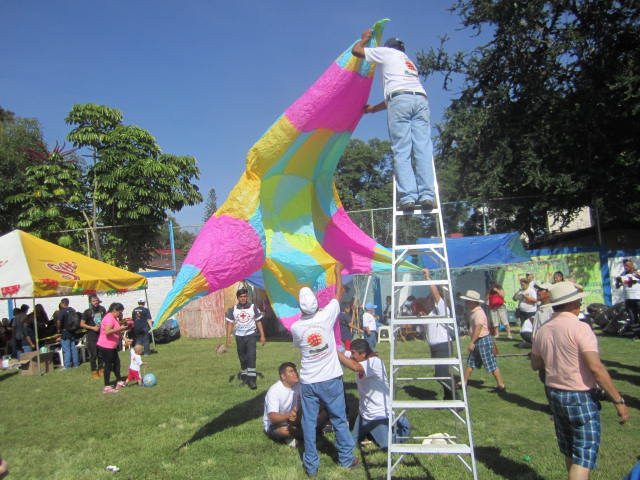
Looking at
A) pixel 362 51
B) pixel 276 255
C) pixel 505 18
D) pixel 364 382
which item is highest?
pixel 505 18

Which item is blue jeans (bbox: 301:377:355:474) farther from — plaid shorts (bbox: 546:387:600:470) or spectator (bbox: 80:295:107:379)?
spectator (bbox: 80:295:107:379)

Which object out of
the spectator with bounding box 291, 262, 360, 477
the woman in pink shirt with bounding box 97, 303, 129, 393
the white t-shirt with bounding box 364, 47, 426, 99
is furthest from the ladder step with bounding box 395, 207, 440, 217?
the woman in pink shirt with bounding box 97, 303, 129, 393

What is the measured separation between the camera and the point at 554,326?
3670mm

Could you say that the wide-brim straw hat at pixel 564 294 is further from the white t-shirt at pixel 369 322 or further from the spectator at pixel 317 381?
the white t-shirt at pixel 369 322

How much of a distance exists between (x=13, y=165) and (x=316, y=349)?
841 inches

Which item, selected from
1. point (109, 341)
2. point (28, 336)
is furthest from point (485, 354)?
point (28, 336)

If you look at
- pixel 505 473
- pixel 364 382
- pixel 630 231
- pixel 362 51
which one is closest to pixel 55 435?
pixel 364 382

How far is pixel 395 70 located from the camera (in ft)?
14.7

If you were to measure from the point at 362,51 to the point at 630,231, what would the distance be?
18834mm

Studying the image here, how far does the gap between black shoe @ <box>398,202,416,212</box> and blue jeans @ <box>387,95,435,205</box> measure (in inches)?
1.3

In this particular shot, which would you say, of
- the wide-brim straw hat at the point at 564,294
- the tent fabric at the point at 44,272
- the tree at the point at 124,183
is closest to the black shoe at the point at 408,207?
the wide-brim straw hat at the point at 564,294

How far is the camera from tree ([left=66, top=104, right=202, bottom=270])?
17.2 metres

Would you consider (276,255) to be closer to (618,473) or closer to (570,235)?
(618,473)

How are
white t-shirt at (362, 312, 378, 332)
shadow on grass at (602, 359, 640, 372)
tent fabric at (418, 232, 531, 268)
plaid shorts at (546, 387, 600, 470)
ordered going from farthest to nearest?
tent fabric at (418, 232, 531, 268), white t-shirt at (362, 312, 378, 332), shadow on grass at (602, 359, 640, 372), plaid shorts at (546, 387, 600, 470)
